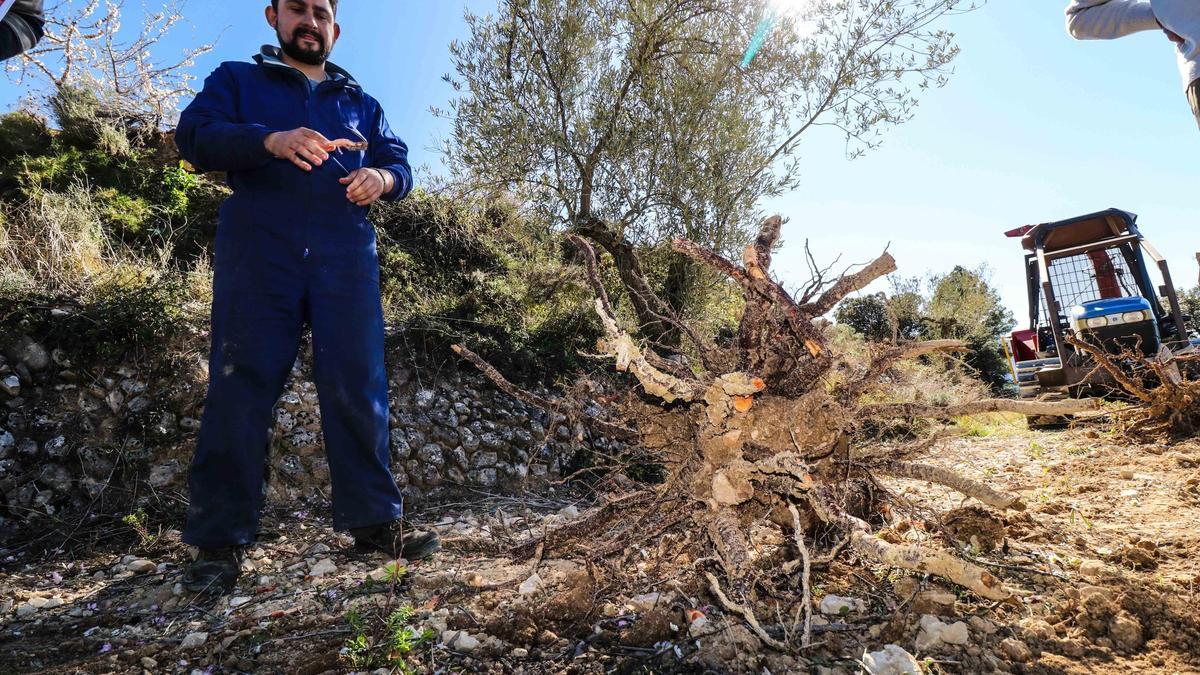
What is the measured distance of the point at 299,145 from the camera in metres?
1.98

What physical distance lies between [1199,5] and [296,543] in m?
4.01

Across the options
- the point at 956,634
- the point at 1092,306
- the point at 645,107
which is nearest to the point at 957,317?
the point at 1092,306

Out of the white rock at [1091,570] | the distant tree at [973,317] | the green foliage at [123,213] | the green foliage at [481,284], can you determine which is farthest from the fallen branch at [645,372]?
the distant tree at [973,317]

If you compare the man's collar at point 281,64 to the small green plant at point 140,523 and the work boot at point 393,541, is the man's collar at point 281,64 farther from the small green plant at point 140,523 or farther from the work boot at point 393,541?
the small green plant at point 140,523

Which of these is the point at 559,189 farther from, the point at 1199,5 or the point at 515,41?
the point at 1199,5

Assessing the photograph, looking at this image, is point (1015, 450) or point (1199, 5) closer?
point (1199, 5)

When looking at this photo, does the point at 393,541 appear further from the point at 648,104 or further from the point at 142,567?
the point at 648,104

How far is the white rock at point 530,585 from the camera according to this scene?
1918 mm

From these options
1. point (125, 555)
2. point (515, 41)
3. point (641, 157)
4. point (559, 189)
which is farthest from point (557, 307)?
point (125, 555)

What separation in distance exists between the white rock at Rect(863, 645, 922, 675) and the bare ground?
0.25 ft

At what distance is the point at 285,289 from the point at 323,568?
109cm

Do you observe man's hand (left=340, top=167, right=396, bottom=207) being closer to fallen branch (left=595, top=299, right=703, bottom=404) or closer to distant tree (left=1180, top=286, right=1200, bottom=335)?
fallen branch (left=595, top=299, right=703, bottom=404)

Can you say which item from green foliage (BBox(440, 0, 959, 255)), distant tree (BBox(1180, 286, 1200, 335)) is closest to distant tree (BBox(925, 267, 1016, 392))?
distant tree (BBox(1180, 286, 1200, 335))

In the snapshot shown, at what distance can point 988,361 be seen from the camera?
1500 cm
